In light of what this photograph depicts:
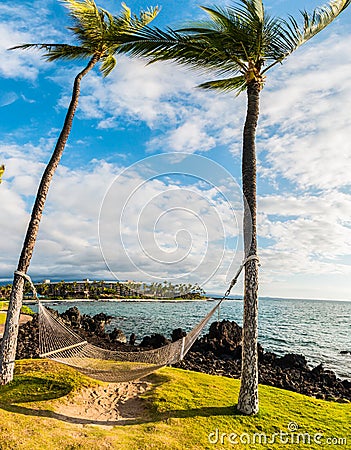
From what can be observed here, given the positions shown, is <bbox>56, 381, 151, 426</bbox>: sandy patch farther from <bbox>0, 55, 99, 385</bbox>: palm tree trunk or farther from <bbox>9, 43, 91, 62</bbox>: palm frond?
<bbox>9, 43, 91, 62</bbox>: palm frond

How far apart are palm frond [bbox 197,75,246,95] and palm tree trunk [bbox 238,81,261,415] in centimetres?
64

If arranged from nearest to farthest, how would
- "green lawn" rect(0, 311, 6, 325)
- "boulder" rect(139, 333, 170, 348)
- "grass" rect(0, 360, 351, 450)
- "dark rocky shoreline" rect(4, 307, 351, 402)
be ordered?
"grass" rect(0, 360, 351, 450), "dark rocky shoreline" rect(4, 307, 351, 402), "boulder" rect(139, 333, 170, 348), "green lawn" rect(0, 311, 6, 325)

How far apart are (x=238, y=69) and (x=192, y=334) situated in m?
3.13

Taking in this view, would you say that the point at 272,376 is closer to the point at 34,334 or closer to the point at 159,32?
the point at 34,334

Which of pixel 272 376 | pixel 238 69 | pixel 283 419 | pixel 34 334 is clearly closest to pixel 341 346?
pixel 272 376

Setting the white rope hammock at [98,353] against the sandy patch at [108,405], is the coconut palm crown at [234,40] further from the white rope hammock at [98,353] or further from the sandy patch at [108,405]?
the sandy patch at [108,405]

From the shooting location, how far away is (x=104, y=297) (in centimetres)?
4969

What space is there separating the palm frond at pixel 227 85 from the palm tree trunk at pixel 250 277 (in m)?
0.64

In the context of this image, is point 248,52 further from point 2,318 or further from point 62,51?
point 2,318

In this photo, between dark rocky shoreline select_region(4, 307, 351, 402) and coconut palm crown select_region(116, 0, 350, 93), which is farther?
dark rocky shoreline select_region(4, 307, 351, 402)

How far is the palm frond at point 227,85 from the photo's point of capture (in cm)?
491

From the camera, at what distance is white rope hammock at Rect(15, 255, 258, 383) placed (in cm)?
394

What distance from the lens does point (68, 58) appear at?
5383mm

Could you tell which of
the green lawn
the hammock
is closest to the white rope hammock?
the hammock
